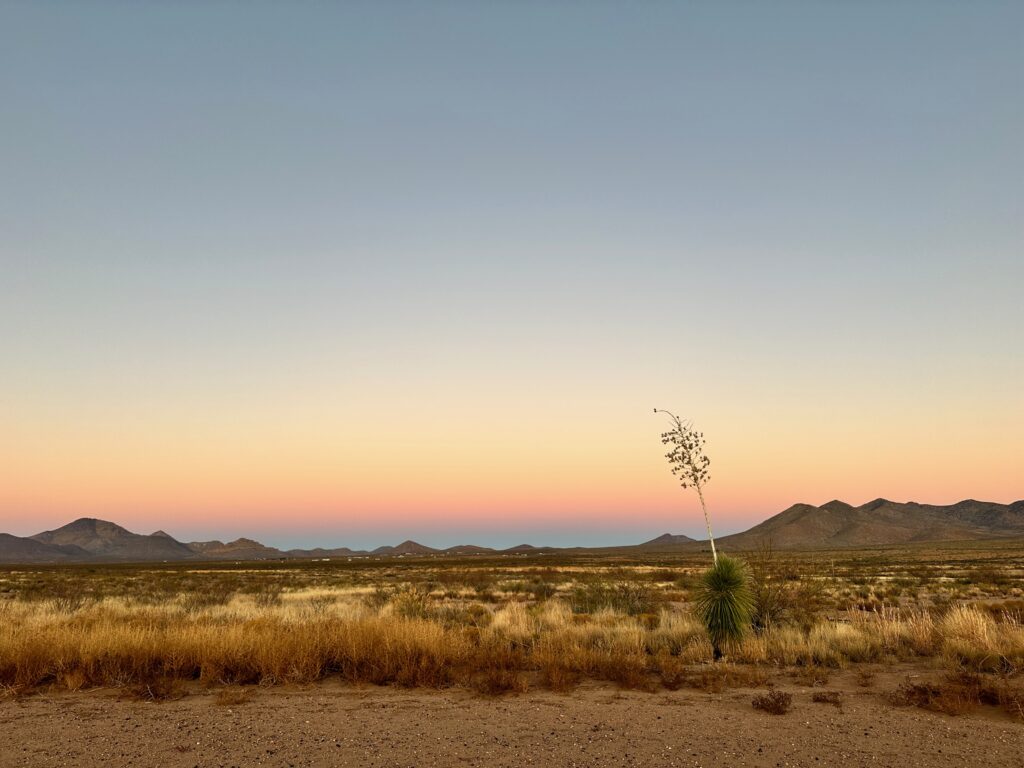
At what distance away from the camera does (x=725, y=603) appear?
1257 cm

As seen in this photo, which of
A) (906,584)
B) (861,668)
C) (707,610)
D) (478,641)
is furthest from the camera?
(906,584)

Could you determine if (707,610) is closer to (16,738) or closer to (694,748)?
(694,748)

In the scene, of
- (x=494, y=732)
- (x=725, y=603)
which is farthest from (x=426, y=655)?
(x=725, y=603)

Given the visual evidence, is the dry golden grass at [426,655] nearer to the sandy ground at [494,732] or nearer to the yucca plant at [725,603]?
the yucca plant at [725,603]

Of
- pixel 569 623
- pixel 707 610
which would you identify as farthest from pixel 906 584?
pixel 707 610

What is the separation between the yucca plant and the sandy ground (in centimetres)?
287

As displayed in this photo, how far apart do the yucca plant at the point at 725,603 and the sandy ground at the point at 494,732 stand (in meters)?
2.87

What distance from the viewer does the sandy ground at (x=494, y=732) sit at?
695 centimetres

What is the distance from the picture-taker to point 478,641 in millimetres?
13961

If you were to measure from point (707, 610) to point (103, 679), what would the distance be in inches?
397

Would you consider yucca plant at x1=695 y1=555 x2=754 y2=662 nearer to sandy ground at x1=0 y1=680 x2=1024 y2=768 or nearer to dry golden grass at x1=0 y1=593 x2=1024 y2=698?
dry golden grass at x1=0 y1=593 x2=1024 y2=698

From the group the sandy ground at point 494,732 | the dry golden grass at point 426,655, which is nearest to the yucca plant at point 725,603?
the dry golden grass at point 426,655

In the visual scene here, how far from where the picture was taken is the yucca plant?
1249 centimetres

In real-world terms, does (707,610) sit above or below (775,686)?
above
